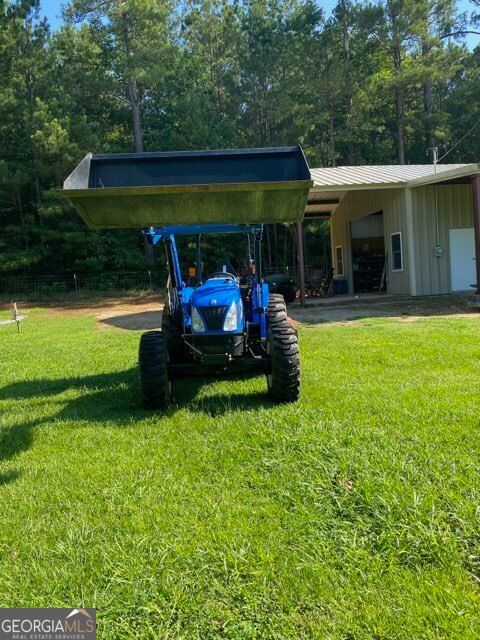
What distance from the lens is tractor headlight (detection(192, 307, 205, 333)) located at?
15.9 feet

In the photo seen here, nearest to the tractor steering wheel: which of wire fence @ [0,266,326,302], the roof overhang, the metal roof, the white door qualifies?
the roof overhang

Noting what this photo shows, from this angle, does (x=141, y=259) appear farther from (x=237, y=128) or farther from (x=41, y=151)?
(x=237, y=128)

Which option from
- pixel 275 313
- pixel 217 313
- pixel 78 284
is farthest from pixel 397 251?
pixel 78 284

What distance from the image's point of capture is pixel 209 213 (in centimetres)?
466

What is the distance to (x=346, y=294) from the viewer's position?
20734mm

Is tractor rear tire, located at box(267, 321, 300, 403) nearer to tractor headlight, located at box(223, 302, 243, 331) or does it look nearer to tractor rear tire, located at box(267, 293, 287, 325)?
tractor rear tire, located at box(267, 293, 287, 325)

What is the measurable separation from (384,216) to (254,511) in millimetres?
16205

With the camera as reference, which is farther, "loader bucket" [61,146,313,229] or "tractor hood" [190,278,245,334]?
"tractor hood" [190,278,245,334]

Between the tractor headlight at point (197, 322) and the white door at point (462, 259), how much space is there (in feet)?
43.7

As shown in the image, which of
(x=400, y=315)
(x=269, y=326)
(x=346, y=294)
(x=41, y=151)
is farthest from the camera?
(x=41, y=151)

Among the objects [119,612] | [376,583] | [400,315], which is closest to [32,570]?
[119,612]

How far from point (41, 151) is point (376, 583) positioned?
25458 mm

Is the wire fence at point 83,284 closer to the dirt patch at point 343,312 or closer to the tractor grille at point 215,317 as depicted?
the dirt patch at point 343,312

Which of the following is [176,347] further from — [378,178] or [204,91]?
[204,91]
